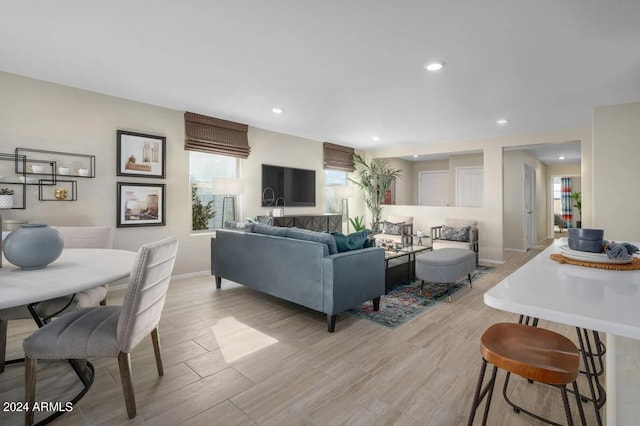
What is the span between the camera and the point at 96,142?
3775mm

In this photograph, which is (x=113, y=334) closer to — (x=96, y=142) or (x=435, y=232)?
(x=96, y=142)

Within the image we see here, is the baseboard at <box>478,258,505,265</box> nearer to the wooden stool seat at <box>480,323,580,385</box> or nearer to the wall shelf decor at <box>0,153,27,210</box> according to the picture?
the wooden stool seat at <box>480,323,580,385</box>

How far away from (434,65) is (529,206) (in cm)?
655

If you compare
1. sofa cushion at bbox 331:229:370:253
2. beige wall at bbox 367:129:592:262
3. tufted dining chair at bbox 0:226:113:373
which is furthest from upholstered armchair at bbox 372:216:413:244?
tufted dining chair at bbox 0:226:113:373

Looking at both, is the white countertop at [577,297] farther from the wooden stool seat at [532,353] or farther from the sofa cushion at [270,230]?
the sofa cushion at [270,230]

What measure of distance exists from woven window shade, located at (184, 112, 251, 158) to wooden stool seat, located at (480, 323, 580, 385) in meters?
4.43

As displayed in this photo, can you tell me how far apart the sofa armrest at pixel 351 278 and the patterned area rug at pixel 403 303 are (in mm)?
219

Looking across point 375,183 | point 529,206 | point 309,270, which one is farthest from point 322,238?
point 529,206

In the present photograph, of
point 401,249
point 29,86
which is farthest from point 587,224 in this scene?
point 29,86

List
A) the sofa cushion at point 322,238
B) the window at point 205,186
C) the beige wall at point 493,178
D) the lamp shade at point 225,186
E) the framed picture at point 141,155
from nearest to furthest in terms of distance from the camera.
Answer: the sofa cushion at point 322,238 < the framed picture at point 141,155 < the lamp shade at point 225,186 < the window at point 205,186 < the beige wall at point 493,178

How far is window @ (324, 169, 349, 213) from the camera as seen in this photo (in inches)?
276

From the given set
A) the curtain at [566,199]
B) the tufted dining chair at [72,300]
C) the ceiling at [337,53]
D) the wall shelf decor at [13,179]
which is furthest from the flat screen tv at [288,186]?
the curtain at [566,199]

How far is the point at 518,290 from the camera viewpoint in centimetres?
102

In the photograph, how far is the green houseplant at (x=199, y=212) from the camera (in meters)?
4.81
